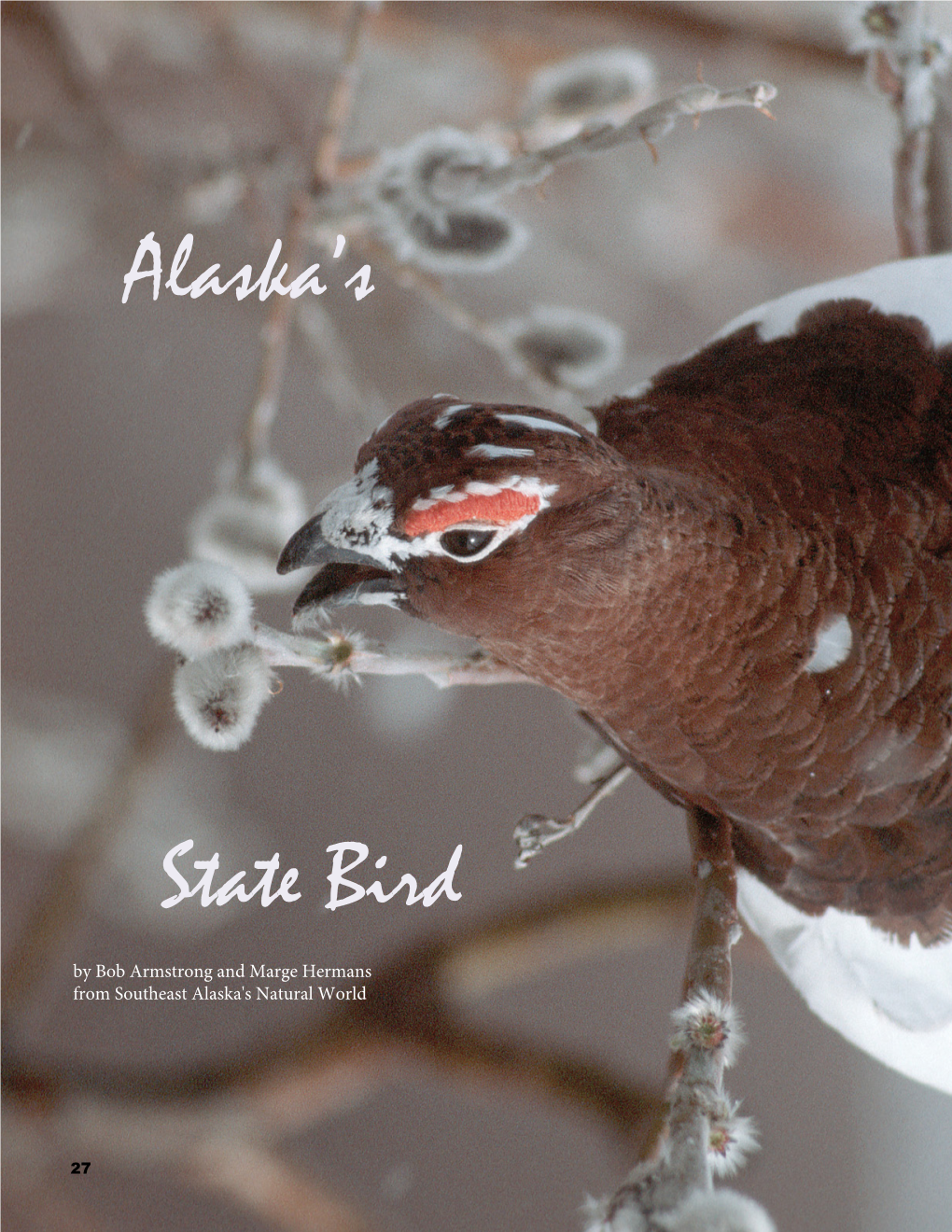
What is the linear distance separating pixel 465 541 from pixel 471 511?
29 mm

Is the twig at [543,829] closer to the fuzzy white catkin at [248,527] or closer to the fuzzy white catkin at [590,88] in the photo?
the fuzzy white catkin at [248,527]

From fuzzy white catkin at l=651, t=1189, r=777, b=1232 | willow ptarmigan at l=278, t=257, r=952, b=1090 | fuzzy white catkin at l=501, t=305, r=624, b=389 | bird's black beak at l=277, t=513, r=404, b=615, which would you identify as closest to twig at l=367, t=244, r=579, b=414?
fuzzy white catkin at l=501, t=305, r=624, b=389

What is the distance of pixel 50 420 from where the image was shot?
1.14m

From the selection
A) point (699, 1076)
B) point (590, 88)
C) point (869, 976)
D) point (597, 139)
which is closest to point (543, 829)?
point (699, 1076)

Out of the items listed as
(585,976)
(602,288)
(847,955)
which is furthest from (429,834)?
(602,288)

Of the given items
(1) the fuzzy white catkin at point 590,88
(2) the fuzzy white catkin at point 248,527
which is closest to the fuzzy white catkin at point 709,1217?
(2) the fuzzy white catkin at point 248,527

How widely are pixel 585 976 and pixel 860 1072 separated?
353 mm

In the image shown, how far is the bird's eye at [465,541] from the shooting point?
1.80ft

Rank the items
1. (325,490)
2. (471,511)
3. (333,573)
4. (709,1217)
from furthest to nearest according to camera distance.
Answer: (325,490) < (333,573) < (471,511) < (709,1217)

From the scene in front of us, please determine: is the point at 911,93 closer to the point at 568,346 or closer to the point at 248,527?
the point at 568,346

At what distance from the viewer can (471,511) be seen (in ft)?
1.74

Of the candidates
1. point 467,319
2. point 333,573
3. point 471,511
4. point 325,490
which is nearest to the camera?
point 471,511

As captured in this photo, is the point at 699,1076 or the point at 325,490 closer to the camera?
the point at 699,1076

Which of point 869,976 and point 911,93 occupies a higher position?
point 911,93
